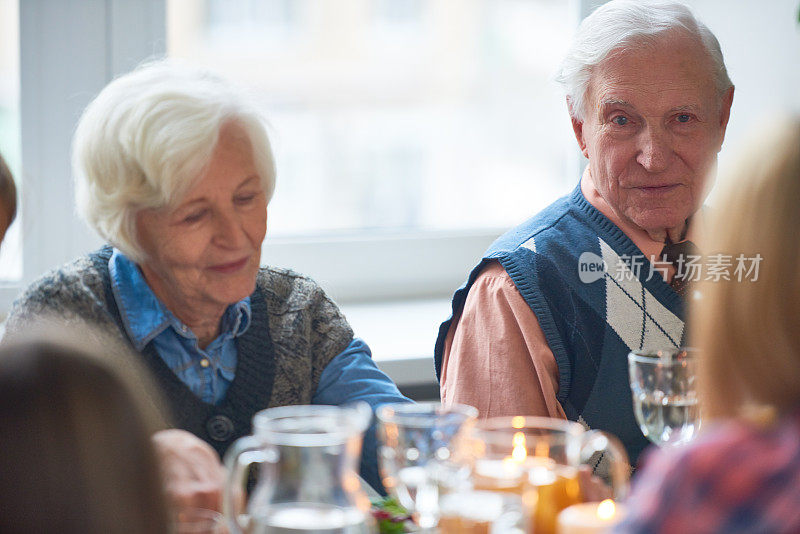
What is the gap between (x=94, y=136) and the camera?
1523mm

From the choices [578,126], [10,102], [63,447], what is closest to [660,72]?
[578,126]

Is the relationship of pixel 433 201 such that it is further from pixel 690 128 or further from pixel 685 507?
pixel 685 507

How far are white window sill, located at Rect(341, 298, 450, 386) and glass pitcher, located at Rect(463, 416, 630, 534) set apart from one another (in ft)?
Answer: 4.32

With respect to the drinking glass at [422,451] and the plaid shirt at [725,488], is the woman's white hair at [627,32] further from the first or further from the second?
the plaid shirt at [725,488]

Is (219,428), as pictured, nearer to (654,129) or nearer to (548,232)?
(548,232)

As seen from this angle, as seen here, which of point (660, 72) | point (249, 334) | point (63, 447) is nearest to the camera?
point (63, 447)

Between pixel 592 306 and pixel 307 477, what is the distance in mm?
1002

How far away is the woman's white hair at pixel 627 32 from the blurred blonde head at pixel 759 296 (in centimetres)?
102

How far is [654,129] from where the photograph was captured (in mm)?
1815

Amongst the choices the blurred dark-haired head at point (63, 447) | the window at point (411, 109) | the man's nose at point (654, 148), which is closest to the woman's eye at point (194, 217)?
the man's nose at point (654, 148)

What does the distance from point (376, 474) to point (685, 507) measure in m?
0.94

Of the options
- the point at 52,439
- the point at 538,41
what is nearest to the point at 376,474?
the point at 52,439

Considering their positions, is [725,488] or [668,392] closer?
[725,488]

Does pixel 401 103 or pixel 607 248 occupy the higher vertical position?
pixel 401 103
